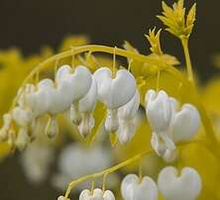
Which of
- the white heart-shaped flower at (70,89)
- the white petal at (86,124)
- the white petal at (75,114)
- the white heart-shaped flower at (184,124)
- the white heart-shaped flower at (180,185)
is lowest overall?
the white heart-shaped flower at (180,185)

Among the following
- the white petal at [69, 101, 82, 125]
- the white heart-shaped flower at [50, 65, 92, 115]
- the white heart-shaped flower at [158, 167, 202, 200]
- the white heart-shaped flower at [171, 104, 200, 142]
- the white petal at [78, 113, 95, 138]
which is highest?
the white heart-shaped flower at [50, 65, 92, 115]

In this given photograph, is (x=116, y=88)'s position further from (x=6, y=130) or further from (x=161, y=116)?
(x=6, y=130)

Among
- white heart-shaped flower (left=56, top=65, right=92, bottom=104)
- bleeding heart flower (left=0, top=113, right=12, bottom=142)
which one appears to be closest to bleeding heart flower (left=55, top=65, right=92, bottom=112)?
white heart-shaped flower (left=56, top=65, right=92, bottom=104)

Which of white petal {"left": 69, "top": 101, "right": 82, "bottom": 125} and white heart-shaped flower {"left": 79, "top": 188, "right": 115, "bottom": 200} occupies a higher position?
white petal {"left": 69, "top": 101, "right": 82, "bottom": 125}

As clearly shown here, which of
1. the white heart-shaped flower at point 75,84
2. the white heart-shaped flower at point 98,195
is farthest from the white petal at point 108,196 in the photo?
the white heart-shaped flower at point 75,84

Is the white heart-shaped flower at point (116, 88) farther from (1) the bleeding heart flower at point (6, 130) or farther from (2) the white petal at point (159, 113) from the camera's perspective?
(1) the bleeding heart flower at point (6, 130)

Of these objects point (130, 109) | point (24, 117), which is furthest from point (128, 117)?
point (24, 117)

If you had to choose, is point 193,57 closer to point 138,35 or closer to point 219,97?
point 138,35

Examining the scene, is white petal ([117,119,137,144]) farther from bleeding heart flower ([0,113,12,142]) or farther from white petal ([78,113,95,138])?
bleeding heart flower ([0,113,12,142])
